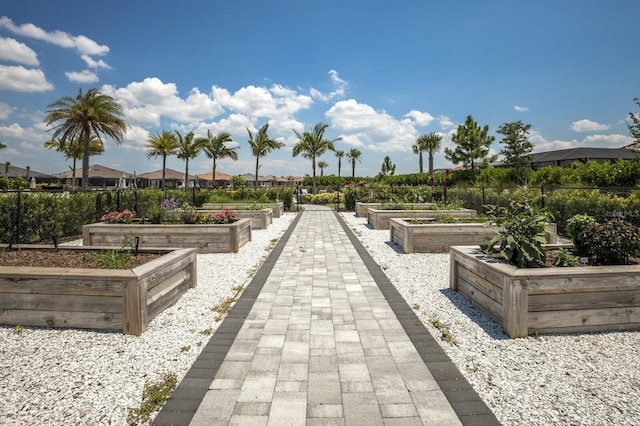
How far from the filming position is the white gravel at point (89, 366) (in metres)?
2.29

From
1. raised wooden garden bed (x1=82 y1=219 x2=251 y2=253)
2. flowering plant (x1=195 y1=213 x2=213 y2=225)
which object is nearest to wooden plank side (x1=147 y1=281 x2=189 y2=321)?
raised wooden garden bed (x1=82 y1=219 x2=251 y2=253)

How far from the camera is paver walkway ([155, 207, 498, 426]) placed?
7.38 ft

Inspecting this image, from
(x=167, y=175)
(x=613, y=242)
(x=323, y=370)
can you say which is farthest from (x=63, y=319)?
(x=167, y=175)

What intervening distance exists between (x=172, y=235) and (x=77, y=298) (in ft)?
13.8

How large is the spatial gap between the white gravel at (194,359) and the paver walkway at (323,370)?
0.75ft

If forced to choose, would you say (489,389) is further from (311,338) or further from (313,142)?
(313,142)

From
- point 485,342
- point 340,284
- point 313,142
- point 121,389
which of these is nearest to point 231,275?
point 340,284

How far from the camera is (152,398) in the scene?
2.42 metres

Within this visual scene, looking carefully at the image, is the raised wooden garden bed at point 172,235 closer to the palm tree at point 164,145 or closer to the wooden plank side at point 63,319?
the wooden plank side at point 63,319

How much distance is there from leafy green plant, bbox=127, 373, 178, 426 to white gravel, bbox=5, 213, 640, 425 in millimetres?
58

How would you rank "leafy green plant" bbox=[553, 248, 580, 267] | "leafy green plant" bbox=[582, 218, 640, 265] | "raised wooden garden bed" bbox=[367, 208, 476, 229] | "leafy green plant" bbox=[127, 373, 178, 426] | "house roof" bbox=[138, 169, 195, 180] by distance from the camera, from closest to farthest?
"leafy green plant" bbox=[127, 373, 178, 426] < "leafy green plant" bbox=[582, 218, 640, 265] < "leafy green plant" bbox=[553, 248, 580, 267] < "raised wooden garden bed" bbox=[367, 208, 476, 229] < "house roof" bbox=[138, 169, 195, 180]

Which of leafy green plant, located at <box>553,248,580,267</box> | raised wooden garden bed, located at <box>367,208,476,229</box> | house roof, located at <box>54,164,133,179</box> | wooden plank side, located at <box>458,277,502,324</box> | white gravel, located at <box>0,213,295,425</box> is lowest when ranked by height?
white gravel, located at <box>0,213,295,425</box>

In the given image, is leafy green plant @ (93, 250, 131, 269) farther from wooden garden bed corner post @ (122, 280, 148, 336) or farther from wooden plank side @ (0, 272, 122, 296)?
wooden garden bed corner post @ (122, 280, 148, 336)

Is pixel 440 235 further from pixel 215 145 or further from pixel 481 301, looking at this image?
pixel 215 145
